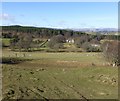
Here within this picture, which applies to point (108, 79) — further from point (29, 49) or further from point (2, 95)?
point (29, 49)

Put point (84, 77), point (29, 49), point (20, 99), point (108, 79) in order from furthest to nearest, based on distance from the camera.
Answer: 1. point (29, 49)
2. point (84, 77)
3. point (108, 79)
4. point (20, 99)

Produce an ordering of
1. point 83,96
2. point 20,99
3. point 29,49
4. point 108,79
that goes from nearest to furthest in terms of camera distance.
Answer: point 20,99 → point 83,96 → point 108,79 → point 29,49

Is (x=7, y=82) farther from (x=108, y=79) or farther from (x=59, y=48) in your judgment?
(x=59, y=48)

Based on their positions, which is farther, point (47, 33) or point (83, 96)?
point (47, 33)

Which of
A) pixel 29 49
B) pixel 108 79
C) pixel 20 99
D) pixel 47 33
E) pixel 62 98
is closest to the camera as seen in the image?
pixel 20 99

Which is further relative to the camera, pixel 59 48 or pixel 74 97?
pixel 59 48

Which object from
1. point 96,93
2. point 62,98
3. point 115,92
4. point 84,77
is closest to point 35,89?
point 62,98

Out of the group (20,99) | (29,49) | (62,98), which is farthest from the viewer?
(29,49)

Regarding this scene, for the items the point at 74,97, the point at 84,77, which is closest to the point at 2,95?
the point at 74,97
